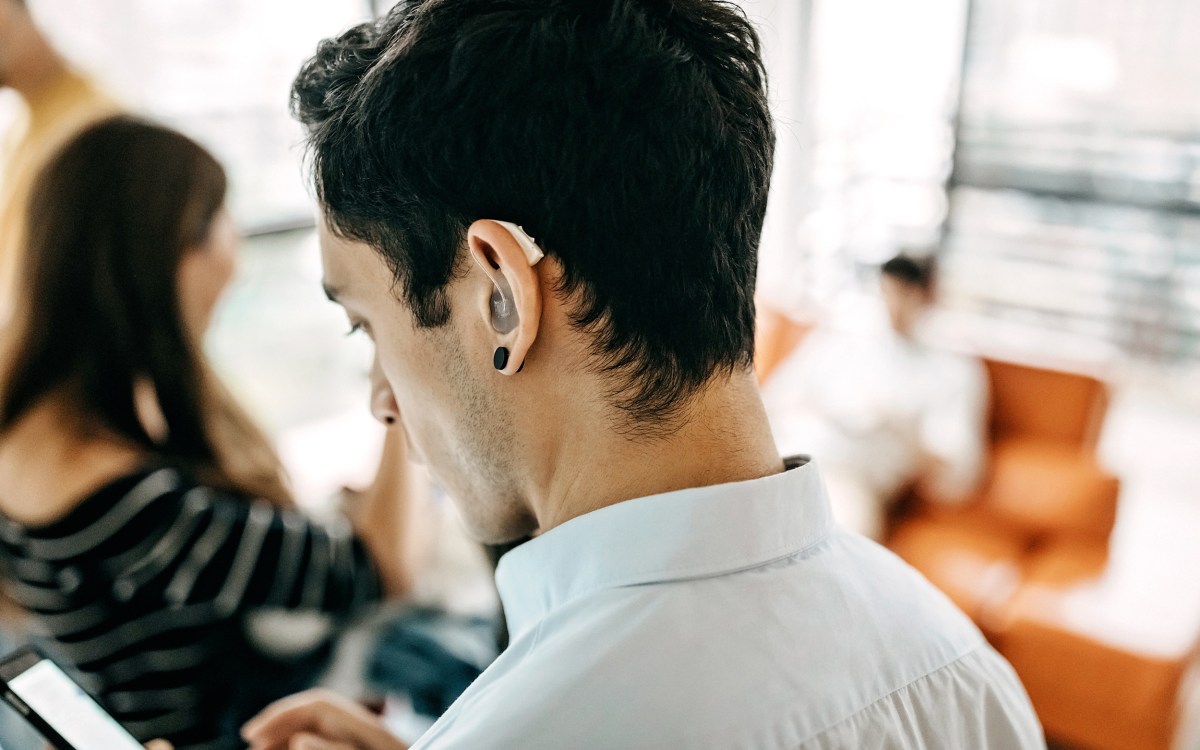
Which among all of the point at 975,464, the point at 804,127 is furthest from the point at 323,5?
the point at 975,464

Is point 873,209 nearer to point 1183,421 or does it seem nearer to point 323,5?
point 1183,421

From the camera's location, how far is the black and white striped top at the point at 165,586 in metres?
1.14

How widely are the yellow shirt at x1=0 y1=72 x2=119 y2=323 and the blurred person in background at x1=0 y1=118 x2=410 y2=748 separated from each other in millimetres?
52

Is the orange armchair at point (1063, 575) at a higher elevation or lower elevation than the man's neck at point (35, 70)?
lower

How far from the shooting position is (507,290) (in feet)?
2.07

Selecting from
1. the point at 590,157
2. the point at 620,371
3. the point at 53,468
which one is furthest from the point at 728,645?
the point at 53,468

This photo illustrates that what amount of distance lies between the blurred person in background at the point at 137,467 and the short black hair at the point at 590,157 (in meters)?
0.61

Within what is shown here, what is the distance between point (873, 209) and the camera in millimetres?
4797

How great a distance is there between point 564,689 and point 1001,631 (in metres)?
1.97

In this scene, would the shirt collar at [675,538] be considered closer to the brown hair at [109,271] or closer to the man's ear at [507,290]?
the man's ear at [507,290]

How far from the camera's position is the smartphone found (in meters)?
0.81

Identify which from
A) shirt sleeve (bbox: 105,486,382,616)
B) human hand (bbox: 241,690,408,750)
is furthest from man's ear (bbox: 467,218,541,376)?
shirt sleeve (bbox: 105,486,382,616)

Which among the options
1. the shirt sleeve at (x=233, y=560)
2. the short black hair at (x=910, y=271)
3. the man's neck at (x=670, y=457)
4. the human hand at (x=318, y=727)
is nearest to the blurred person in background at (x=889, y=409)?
the short black hair at (x=910, y=271)

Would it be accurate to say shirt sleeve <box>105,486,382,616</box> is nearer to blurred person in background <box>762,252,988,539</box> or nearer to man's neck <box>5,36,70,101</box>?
man's neck <box>5,36,70,101</box>
